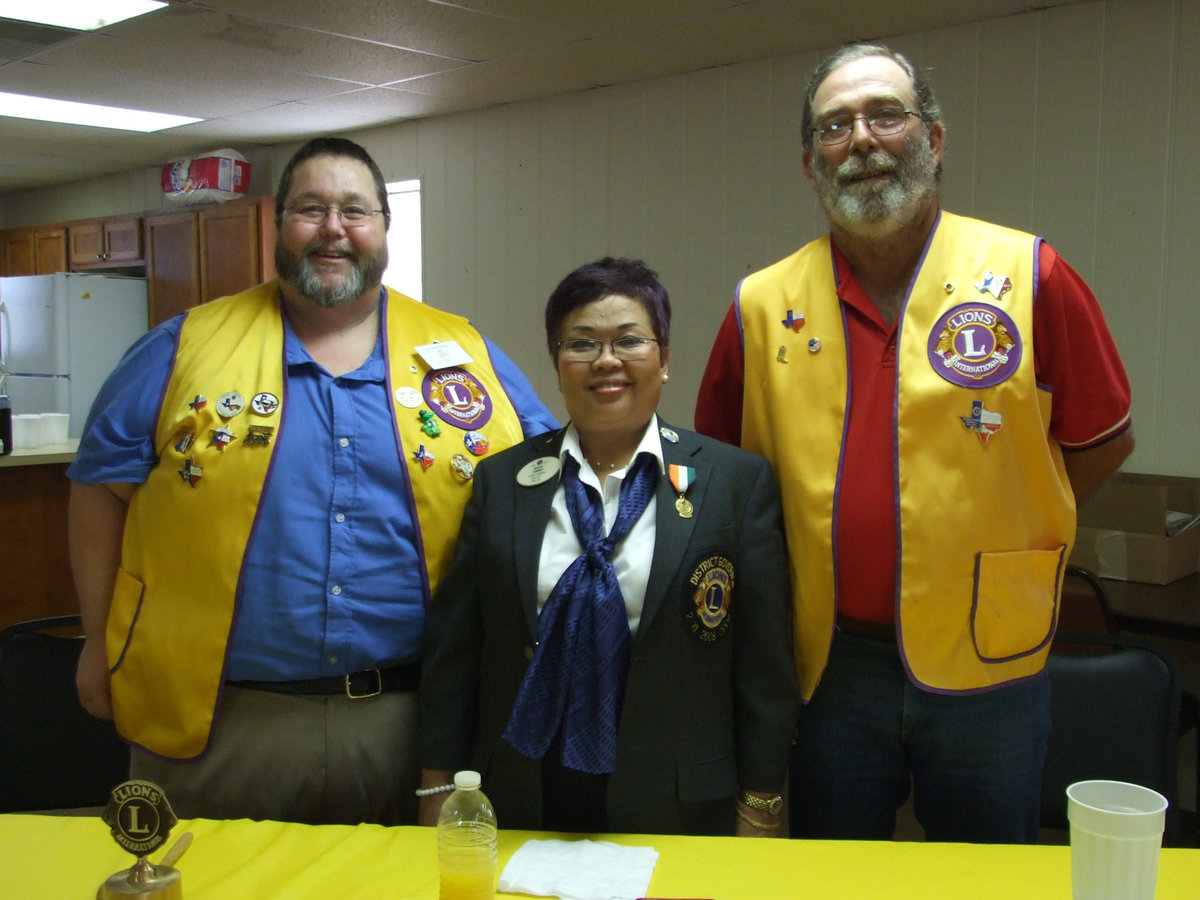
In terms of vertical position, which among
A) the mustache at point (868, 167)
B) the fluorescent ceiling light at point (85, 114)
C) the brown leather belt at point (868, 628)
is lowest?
the brown leather belt at point (868, 628)

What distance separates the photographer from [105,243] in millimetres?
7422

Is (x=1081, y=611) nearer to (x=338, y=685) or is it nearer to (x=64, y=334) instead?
(x=338, y=685)

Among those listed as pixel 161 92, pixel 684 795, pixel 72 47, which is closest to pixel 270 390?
pixel 684 795

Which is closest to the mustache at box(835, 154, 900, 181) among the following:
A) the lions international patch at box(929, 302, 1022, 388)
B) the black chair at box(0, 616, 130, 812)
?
the lions international patch at box(929, 302, 1022, 388)

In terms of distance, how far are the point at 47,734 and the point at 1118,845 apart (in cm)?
186

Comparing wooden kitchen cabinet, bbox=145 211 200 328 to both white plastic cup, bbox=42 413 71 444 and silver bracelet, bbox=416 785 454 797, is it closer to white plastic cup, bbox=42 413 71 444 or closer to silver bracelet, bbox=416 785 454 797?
white plastic cup, bbox=42 413 71 444

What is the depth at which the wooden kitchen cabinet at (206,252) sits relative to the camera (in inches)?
246

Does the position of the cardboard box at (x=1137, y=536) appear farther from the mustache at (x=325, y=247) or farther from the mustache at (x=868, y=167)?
the mustache at (x=325, y=247)

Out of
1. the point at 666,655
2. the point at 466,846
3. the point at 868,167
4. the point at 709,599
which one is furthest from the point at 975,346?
the point at 466,846

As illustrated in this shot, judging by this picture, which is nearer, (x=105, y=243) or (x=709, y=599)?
(x=709, y=599)

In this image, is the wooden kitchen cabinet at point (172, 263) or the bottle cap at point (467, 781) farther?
the wooden kitchen cabinet at point (172, 263)

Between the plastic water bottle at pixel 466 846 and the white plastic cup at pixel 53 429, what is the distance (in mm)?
3792

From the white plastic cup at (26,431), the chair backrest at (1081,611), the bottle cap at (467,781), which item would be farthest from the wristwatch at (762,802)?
the white plastic cup at (26,431)

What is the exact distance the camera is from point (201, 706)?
172 centimetres
